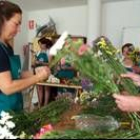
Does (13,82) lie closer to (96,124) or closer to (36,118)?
(36,118)

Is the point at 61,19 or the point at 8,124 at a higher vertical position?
the point at 61,19

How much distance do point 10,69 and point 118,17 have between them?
486 centimetres

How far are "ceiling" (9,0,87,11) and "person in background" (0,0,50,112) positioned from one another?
4612 mm

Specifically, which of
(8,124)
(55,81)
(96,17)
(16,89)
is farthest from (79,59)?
(96,17)

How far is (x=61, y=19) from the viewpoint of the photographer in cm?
671

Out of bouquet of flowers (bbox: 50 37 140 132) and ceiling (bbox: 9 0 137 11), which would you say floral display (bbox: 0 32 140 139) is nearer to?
bouquet of flowers (bbox: 50 37 140 132)

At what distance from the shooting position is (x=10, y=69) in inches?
65.6

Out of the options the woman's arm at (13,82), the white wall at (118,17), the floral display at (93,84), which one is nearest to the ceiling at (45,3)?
the white wall at (118,17)

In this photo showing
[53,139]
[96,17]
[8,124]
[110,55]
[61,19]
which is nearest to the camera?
[53,139]

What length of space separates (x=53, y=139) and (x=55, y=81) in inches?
151

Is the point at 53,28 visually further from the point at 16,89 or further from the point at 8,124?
the point at 8,124

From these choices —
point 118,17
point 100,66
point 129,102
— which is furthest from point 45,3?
point 129,102

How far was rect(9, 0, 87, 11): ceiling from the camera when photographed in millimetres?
6261

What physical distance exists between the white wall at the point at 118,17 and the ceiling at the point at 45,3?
517 mm
